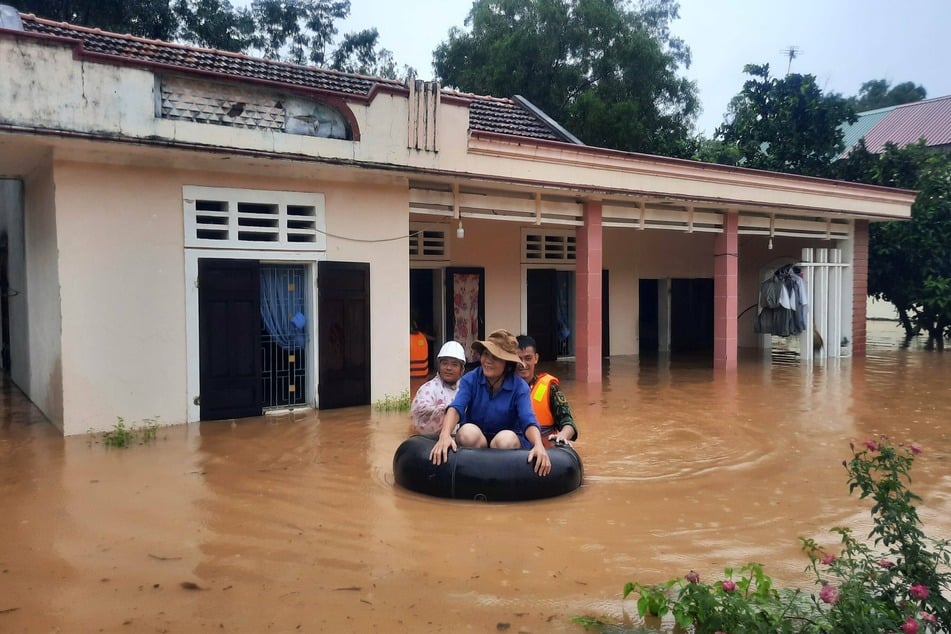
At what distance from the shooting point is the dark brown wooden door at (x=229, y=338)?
9.41 meters

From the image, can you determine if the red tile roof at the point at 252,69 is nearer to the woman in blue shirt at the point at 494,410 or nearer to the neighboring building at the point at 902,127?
the woman in blue shirt at the point at 494,410

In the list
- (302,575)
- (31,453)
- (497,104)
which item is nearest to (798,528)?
(302,575)

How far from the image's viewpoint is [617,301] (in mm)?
17969

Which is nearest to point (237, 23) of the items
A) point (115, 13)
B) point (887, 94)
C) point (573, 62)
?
point (115, 13)

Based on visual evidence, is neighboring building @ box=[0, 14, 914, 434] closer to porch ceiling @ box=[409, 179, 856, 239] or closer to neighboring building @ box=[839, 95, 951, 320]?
porch ceiling @ box=[409, 179, 856, 239]

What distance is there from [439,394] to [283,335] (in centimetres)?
399

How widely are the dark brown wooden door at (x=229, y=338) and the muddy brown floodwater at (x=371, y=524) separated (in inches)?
14.7

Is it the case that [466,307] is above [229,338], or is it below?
above

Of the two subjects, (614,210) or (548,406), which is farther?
(614,210)

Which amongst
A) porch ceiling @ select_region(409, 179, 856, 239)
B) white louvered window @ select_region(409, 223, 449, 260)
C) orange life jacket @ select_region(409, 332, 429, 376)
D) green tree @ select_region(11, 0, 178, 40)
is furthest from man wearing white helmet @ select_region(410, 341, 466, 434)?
green tree @ select_region(11, 0, 178, 40)

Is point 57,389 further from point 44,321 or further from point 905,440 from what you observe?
point 905,440

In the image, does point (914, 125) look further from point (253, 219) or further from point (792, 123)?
point (253, 219)

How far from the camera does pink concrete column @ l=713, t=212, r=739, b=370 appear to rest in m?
15.2

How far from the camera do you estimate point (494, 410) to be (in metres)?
6.14
